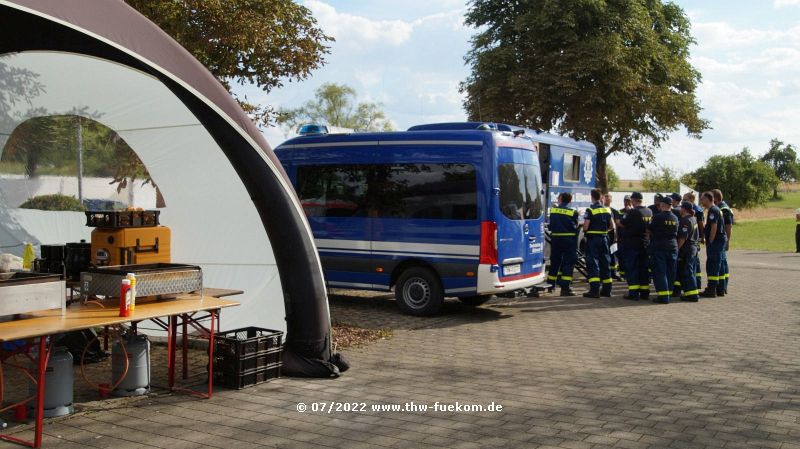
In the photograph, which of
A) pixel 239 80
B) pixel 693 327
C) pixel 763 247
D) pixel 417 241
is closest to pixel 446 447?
pixel 417 241

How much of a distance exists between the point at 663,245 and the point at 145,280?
9.67 meters

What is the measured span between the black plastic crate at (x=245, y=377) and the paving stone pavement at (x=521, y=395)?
97mm

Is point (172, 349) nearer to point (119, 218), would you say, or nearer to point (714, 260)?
point (119, 218)


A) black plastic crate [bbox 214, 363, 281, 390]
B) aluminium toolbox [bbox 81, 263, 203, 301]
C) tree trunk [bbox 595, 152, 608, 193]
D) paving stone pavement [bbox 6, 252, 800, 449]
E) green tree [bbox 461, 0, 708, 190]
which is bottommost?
paving stone pavement [bbox 6, 252, 800, 449]

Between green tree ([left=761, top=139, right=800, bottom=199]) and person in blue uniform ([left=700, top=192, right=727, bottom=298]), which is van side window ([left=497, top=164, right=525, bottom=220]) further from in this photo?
green tree ([left=761, top=139, right=800, bottom=199])

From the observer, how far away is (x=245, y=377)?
6.98 meters

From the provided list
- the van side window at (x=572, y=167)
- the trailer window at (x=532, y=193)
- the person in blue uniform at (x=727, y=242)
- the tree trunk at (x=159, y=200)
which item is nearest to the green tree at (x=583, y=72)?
the van side window at (x=572, y=167)

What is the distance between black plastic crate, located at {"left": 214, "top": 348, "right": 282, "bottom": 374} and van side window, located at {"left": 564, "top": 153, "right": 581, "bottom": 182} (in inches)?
427

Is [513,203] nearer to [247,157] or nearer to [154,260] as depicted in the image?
[247,157]

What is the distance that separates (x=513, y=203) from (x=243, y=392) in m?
5.52

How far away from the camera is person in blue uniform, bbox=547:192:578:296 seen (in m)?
13.4

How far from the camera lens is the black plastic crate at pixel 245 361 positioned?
22.7 ft

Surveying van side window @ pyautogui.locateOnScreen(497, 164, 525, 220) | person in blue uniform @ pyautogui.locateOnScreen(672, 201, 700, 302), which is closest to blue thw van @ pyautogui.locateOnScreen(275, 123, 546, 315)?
van side window @ pyautogui.locateOnScreen(497, 164, 525, 220)

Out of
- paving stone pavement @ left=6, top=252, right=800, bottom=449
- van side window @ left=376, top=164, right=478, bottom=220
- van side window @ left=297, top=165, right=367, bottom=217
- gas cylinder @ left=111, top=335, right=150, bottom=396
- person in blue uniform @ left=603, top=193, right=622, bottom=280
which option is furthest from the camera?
person in blue uniform @ left=603, top=193, right=622, bottom=280
